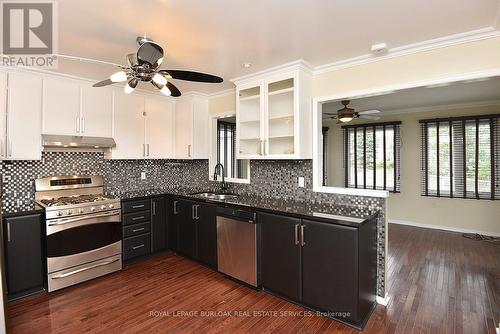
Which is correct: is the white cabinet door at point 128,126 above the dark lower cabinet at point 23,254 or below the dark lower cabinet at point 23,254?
above

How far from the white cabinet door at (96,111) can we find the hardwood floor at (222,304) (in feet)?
6.36

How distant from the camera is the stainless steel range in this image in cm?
287

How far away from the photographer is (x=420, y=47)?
2.38m

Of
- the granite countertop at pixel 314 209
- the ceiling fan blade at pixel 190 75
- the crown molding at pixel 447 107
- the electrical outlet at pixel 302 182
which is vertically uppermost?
the crown molding at pixel 447 107

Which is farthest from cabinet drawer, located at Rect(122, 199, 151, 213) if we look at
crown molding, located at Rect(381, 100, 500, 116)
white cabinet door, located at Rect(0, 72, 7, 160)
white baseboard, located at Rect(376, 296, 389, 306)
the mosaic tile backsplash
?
crown molding, located at Rect(381, 100, 500, 116)

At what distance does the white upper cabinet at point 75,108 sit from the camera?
3.09m

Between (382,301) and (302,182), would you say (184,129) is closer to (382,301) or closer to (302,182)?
(302,182)

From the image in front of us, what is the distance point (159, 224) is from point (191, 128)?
159 cm

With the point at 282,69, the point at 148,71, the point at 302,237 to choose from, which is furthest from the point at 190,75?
the point at 302,237

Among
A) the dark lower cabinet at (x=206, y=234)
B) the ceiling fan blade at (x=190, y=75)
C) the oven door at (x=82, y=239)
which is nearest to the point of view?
the ceiling fan blade at (x=190, y=75)

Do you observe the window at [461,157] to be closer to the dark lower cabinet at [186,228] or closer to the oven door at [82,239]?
the dark lower cabinet at [186,228]

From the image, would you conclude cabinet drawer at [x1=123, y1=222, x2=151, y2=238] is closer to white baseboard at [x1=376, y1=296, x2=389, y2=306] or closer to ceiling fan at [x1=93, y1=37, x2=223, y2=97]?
ceiling fan at [x1=93, y1=37, x2=223, y2=97]

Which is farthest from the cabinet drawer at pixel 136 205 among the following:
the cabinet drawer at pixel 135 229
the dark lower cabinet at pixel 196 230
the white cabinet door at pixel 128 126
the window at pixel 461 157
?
the window at pixel 461 157

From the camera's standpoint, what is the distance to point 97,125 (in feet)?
11.5
